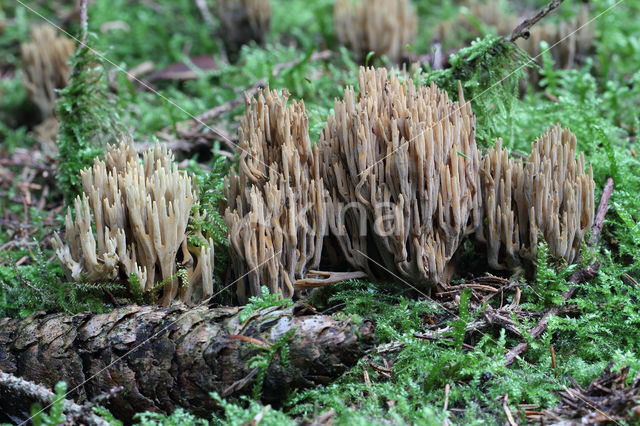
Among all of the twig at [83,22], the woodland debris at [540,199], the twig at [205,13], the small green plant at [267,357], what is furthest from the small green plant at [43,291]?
the twig at [205,13]

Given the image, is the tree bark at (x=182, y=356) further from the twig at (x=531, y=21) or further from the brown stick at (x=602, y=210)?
the twig at (x=531, y=21)

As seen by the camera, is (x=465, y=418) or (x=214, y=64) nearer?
(x=465, y=418)

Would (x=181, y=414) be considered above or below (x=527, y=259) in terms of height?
below

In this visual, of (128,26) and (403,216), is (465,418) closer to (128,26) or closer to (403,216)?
(403,216)

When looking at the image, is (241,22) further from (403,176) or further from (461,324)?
(461,324)

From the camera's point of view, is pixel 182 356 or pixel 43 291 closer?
pixel 182 356

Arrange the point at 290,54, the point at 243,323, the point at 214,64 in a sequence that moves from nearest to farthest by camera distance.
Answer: the point at 243,323 < the point at 290,54 < the point at 214,64

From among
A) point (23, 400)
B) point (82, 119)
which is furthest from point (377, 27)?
point (23, 400)

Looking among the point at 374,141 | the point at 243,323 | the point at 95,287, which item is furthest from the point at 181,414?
the point at 374,141

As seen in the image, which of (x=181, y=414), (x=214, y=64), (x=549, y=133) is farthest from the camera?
(x=214, y=64)
